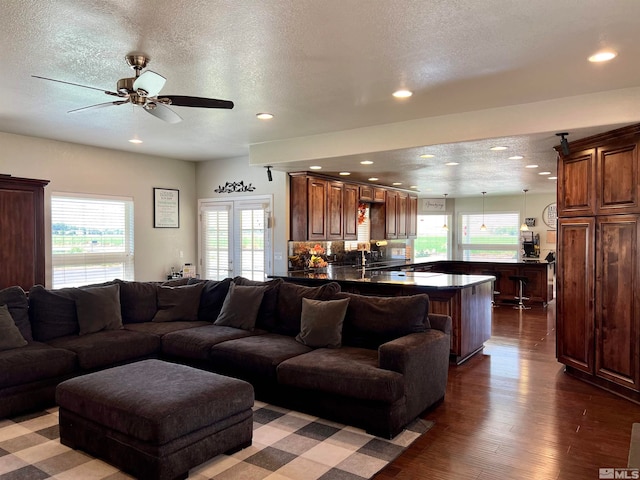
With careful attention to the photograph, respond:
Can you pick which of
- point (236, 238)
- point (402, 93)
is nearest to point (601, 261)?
point (402, 93)

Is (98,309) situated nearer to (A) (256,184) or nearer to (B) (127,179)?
(B) (127,179)

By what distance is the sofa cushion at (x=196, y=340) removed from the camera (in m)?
4.31

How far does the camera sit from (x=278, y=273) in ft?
22.8

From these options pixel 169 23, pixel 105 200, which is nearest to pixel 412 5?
pixel 169 23

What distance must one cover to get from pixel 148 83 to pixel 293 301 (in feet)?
7.96

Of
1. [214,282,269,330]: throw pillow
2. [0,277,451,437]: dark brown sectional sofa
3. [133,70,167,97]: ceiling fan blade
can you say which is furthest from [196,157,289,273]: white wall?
[133,70,167,97]: ceiling fan blade

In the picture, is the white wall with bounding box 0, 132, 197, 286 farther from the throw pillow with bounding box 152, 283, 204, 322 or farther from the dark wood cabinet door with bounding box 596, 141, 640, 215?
the dark wood cabinet door with bounding box 596, 141, 640, 215

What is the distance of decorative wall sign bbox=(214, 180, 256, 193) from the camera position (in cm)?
729

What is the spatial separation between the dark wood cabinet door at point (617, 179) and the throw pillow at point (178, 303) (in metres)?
4.18

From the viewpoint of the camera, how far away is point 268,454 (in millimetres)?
3025

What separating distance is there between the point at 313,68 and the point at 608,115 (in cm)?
250

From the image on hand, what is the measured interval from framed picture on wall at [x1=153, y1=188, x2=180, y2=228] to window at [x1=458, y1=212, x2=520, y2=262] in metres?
7.38

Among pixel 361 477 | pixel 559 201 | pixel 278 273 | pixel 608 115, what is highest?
pixel 608 115

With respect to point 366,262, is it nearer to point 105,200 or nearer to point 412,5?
point 105,200
